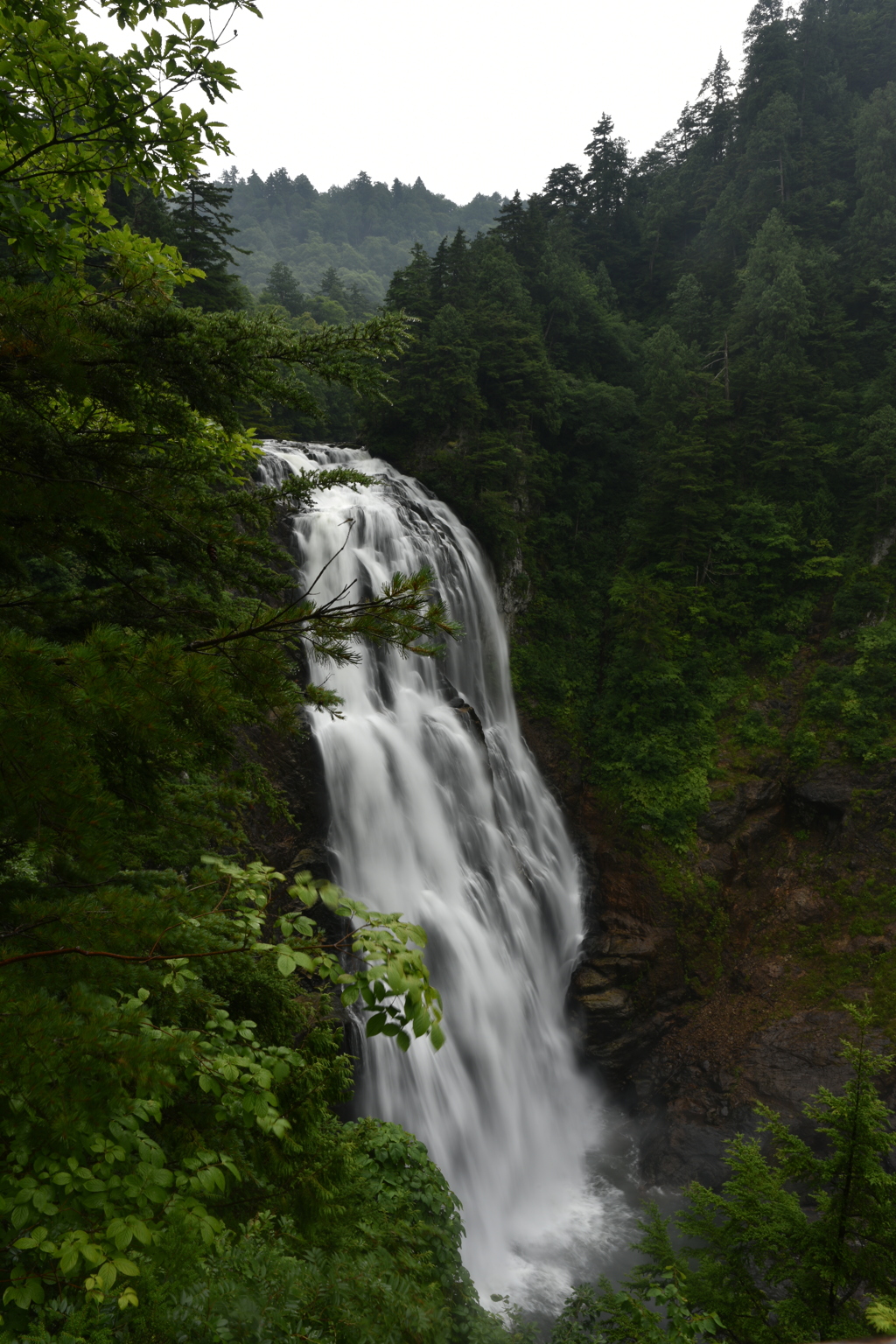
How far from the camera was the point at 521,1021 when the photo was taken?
45.8 feet

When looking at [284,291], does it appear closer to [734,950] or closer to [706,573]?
[706,573]

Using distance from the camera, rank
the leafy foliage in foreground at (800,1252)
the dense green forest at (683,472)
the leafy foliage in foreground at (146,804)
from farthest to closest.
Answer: the dense green forest at (683,472) < the leafy foliage in foreground at (800,1252) < the leafy foliage in foreground at (146,804)

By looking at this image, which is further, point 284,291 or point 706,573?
point 284,291

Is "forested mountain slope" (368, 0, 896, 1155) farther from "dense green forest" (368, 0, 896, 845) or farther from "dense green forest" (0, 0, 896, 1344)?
"dense green forest" (0, 0, 896, 1344)

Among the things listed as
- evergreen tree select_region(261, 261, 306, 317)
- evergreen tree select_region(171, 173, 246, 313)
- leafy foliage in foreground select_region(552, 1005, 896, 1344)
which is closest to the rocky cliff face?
leafy foliage in foreground select_region(552, 1005, 896, 1344)

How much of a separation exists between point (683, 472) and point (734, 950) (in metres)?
14.0

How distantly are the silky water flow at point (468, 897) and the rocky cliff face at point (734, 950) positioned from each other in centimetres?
98

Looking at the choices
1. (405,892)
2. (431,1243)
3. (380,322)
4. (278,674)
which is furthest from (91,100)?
(405,892)

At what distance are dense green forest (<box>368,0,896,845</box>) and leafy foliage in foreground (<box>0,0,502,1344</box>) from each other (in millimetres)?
15484

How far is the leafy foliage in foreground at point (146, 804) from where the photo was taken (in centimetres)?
204

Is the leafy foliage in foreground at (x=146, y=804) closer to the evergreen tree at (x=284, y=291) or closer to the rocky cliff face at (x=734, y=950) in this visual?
the rocky cliff face at (x=734, y=950)

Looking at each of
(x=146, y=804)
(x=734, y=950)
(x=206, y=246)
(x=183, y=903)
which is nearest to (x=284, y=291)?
(x=206, y=246)

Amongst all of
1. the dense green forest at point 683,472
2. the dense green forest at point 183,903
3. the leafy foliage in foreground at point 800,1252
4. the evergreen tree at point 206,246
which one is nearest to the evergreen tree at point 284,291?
the dense green forest at point 683,472

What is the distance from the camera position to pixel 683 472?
2147 centimetres
